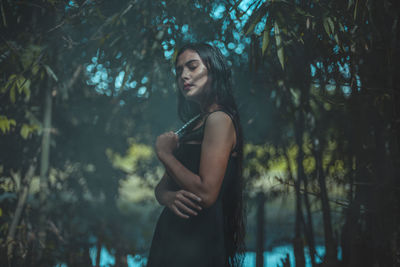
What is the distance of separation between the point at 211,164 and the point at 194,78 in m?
0.55

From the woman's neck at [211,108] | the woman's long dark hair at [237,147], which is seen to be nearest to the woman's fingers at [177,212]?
the woman's long dark hair at [237,147]

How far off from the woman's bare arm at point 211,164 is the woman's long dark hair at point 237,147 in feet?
0.44

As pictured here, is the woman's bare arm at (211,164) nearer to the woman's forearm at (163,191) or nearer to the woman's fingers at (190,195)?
the woman's fingers at (190,195)

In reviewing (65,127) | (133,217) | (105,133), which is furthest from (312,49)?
(133,217)

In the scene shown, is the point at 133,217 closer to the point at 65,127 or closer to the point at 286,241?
the point at 65,127

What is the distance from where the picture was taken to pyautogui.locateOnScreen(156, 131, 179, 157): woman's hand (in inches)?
62.5

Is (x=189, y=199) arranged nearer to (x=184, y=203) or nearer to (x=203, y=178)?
(x=184, y=203)

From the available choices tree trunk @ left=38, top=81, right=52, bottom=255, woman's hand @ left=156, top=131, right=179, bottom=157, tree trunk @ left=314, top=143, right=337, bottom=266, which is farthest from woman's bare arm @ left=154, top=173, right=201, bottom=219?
tree trunk @ left=38, top=81, right=52, bottom=255

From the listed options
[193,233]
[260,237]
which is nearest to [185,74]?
[193,233]

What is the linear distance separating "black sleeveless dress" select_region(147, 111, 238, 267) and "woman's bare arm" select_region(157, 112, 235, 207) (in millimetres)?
100

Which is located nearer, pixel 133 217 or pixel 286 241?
pixel 286 241

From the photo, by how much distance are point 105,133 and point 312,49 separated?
4224 millimetres

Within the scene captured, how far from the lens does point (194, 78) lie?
1.76 m

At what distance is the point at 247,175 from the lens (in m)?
4.31
